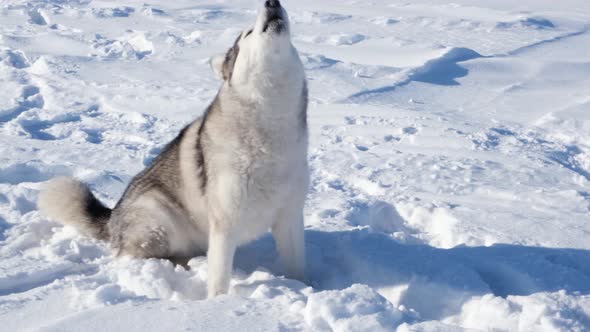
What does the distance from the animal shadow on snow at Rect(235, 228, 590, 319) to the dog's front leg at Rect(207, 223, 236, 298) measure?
1.49 feet

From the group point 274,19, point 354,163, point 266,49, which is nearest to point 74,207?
point 266,49

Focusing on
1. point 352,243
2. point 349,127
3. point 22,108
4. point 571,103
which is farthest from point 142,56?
point 352,243

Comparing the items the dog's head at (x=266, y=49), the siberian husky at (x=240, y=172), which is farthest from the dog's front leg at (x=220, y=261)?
the dog's head at (x=266, y=49)

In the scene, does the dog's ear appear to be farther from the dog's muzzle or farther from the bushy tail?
the bushy tail

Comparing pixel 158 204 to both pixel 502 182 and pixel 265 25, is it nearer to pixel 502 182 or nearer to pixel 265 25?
pixel 265 25

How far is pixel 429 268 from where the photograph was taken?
3693 mm

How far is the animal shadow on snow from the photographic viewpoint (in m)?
3.51

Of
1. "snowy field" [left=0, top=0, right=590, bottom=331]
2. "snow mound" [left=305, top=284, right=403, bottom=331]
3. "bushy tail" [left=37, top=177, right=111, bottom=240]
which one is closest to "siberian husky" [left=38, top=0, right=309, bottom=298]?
"snowy field" [left=0, top=0, right=590, bottom=331]

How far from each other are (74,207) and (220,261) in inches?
50.4

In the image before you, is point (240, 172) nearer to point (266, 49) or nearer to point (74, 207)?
point (266, 49)

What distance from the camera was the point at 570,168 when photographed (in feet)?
19.2

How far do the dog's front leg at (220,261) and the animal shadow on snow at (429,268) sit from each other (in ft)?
1.49

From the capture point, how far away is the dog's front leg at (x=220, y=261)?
11.5ft

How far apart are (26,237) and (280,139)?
1811 mm
